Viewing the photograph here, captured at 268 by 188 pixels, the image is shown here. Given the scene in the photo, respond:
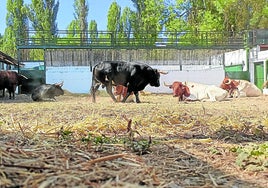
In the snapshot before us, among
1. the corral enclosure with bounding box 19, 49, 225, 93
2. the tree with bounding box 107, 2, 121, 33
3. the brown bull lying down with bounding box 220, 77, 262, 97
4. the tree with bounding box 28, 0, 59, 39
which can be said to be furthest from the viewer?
the tree with bounding box 107, 2, 121, 33

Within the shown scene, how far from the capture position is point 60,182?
2248 mm

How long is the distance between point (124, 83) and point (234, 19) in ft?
65.9

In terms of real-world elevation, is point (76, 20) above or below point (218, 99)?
above

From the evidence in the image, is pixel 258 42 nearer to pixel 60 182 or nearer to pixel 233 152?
pixel 233 152

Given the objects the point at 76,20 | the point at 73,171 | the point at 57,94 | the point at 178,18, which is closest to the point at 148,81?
the point at 57,94

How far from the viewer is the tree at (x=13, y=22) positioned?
1737 inches

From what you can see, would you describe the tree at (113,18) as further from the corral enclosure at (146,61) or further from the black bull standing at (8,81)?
the black bull standing at (8,81)

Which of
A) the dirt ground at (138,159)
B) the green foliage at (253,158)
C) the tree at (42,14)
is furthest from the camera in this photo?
the tree at (42,14)

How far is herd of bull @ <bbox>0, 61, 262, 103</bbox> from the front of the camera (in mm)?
14602

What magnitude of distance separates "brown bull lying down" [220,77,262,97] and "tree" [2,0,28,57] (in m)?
29.6

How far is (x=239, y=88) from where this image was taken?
19781mm

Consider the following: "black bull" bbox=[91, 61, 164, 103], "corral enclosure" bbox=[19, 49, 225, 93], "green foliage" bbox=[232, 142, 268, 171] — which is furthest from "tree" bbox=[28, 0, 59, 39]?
"green foliage" bbox=[232, 142, 268, 171]

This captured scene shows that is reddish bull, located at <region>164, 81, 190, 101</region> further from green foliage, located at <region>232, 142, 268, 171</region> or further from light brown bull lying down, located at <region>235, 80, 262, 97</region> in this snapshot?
green foliage, located at <region>232, 142, 268, 171</region>

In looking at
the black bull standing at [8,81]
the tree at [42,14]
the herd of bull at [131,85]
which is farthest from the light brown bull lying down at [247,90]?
the tree at [42,14]
